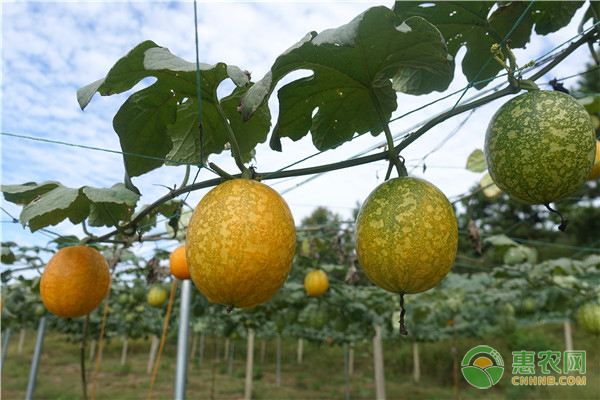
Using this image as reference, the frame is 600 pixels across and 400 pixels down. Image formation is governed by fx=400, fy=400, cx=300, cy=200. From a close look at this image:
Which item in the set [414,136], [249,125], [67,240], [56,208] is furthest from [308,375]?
[414,136]

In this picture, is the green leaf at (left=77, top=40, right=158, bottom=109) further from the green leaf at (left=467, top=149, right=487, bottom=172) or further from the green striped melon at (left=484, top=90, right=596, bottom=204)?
the green leaf at (left=467, top=149, right=487, bottom=172)

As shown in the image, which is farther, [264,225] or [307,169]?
[307,169]

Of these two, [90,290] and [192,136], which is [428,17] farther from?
[90,290]

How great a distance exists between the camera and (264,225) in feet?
3.21

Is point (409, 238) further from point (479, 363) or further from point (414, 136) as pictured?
point (479, 363)

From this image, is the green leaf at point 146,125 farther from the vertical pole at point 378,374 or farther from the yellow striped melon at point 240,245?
the vertical pole at point 378,374

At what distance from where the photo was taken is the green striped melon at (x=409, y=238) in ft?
3.26

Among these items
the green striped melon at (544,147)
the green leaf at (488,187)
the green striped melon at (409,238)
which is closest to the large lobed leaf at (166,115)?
the green striped melon at (409,238)

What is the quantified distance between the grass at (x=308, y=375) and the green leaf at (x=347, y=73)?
10363mm

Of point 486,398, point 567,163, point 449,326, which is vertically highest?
point 567,163

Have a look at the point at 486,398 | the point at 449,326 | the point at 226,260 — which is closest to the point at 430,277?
the point at 226,260

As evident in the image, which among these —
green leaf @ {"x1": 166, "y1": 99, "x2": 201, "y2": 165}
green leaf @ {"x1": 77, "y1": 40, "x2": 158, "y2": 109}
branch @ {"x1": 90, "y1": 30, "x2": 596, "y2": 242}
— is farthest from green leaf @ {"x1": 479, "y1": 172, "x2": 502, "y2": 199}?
green leaf @ {"x1": 77, "y1": 40, "x2": 158, "y2": 109}

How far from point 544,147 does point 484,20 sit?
57 centimetres

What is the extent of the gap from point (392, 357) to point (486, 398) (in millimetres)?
6287
